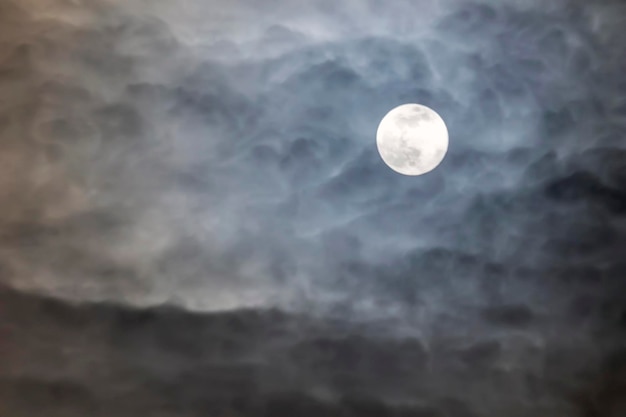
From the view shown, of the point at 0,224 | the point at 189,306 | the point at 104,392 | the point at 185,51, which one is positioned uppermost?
the point at 185,51

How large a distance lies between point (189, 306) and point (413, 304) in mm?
910

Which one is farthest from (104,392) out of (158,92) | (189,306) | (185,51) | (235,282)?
(185,51)

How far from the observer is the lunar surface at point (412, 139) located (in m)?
2.68

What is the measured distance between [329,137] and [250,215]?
46 cm

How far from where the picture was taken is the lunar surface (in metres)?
2.68

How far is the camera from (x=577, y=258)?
9.05 feet

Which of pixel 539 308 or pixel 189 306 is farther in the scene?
pixel 539 308

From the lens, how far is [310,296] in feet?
8.52

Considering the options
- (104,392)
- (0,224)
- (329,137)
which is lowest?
(104,392)

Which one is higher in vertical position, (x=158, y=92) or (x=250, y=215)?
(x=158, y=92)

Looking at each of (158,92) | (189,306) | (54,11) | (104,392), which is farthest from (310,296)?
(54,11)

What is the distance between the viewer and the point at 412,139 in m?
2.69

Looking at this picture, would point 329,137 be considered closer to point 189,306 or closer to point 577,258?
point 189,306

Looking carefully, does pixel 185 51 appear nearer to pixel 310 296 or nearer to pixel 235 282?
pixel 235 282
